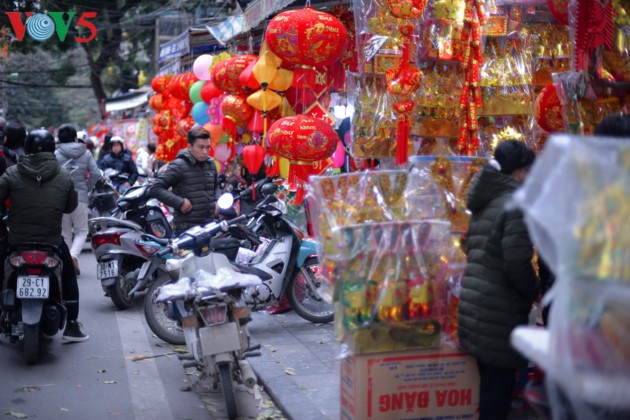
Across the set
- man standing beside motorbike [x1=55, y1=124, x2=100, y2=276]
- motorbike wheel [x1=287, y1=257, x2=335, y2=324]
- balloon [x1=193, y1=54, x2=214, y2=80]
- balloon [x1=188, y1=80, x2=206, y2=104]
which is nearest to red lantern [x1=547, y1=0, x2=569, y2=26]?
motorbike wheel [x1=287, y1=257, x2=335, y2=324]

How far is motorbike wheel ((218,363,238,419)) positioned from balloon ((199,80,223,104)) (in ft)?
22.7

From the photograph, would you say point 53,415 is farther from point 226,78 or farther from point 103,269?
point 226,78

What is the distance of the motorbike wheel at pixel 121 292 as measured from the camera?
882 cm

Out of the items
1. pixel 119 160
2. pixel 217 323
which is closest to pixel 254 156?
pixel 217 323

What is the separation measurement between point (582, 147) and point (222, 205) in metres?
4.90

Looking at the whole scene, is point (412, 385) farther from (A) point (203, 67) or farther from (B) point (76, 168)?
(A) point (203, 67)

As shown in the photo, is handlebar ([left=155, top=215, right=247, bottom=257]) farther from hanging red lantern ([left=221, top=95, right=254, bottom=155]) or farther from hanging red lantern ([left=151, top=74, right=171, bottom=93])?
hanging red lantern ([left=151, top=74, right=171, bottom=93])

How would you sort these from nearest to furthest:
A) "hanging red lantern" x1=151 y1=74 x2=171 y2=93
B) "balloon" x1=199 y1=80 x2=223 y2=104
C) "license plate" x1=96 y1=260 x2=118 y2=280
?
"license plate" x1=96 y1=260 x2=118 y2=280, "balloon" x1=199 y1=80 x2=223 y2=104, "hanging red lantern" x1=151 y1=74 x2=171 y2=93

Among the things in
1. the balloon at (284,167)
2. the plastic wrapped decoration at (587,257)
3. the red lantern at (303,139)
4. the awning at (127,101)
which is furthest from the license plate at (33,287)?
the awning at (127,101)

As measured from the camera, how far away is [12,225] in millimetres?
6684

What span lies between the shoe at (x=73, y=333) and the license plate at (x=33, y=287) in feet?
3.02

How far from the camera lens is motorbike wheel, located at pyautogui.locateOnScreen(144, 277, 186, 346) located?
7.27 metres

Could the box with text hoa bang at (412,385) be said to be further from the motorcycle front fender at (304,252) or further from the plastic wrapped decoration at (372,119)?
the motorcycle front fender at (304,252)

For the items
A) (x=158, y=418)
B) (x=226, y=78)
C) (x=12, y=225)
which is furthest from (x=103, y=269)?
(x=158, y=418)
